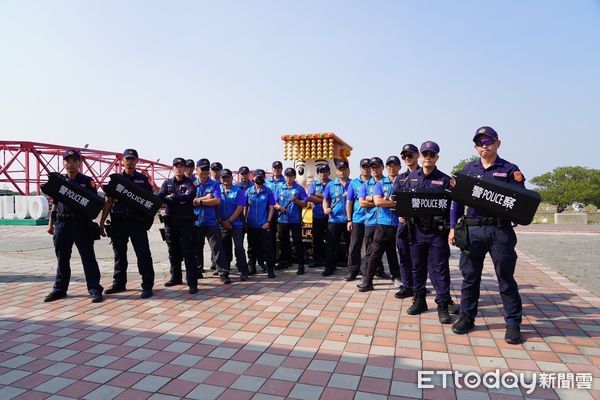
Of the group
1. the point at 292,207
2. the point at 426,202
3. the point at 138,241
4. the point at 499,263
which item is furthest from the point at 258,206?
the point at 499,263

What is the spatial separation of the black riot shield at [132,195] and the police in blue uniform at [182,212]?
0.22 meters

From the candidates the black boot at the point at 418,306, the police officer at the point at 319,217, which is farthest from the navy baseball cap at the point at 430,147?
the police officer at the point at 319,217

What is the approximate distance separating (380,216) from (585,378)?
2.74 metres

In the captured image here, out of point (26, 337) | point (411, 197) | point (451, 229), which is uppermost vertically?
point (411, 197)

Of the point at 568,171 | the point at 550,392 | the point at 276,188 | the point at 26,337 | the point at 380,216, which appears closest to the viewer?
the point at 550,392

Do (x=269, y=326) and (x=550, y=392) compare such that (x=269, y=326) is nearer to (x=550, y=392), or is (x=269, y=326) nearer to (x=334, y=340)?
(x=334, y=340)

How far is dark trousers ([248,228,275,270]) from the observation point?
603 centimetres

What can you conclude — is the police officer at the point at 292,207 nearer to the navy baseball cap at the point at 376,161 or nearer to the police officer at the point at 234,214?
the police officer at the point at 234,214

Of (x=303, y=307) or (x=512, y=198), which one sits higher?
(x=512, y=198)

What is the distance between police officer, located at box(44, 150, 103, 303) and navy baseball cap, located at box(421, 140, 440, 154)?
4.17 meters

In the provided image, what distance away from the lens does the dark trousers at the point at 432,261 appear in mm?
3893

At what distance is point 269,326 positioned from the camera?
371 centimetres

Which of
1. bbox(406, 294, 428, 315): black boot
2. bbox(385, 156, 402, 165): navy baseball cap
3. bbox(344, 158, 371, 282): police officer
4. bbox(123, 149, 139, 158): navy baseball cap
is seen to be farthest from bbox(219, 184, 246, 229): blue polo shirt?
bbox(406, 294, 428, 315): black boot

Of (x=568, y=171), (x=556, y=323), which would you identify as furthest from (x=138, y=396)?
(x=568, y=171)
